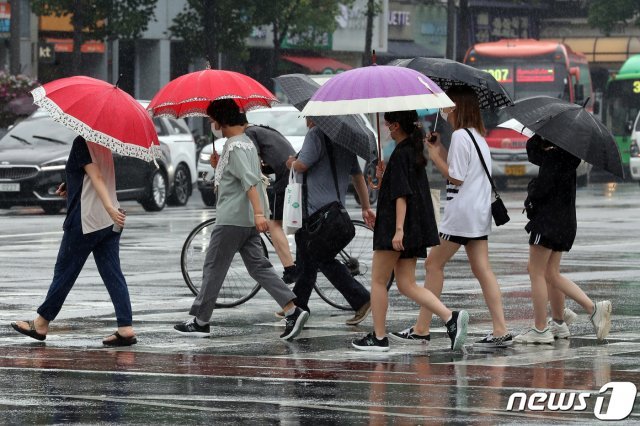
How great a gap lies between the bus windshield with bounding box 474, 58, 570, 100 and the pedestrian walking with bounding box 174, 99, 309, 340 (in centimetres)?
2999

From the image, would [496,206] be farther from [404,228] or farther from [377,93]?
[377,93]

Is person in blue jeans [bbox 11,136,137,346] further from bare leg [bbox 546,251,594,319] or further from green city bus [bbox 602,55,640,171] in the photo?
green city bus [bbox 602,55,640,171]

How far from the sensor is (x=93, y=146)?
37.3 ft

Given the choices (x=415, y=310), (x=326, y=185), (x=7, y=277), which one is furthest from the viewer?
(x=7, y=277)

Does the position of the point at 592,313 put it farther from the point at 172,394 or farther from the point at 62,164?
the point at 62,164

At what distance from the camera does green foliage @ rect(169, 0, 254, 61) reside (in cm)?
4044

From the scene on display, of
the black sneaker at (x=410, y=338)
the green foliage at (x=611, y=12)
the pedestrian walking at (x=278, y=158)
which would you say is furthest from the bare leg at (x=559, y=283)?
the green foliage at (x=611, y=12)

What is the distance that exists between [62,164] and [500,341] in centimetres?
1661

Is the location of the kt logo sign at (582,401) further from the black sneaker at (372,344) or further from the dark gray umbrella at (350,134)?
the dark gray umbrella at (350,134)

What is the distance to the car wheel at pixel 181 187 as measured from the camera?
30.8 meters

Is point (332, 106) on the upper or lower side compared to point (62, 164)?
upper

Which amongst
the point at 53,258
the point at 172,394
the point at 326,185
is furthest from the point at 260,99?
the point at 53,258

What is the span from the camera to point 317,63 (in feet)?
180

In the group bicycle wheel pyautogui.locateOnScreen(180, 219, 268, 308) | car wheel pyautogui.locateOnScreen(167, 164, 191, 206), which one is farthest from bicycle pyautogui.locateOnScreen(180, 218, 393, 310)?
car wheel pyautogui.locateOnScreen(167, 164, 191, 206)
